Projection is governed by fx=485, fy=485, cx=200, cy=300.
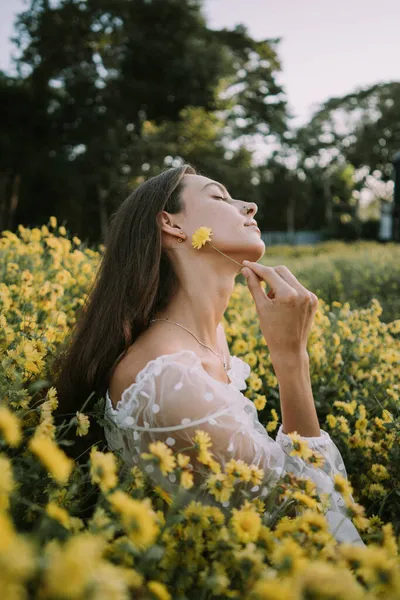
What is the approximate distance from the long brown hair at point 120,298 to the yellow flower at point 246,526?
3.13 feet

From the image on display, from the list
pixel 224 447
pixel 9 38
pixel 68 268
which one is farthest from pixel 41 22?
pixel 224 447

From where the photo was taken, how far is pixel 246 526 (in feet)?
3.41

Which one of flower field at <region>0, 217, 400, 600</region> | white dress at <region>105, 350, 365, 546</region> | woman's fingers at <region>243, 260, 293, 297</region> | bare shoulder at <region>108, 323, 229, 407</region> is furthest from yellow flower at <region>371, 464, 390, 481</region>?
bare shoulder at <region>108, 323, 229, 407</region>

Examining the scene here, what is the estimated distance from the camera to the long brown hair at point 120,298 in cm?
189

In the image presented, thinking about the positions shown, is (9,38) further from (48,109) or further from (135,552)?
(135,552)

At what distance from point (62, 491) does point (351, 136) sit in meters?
38.9

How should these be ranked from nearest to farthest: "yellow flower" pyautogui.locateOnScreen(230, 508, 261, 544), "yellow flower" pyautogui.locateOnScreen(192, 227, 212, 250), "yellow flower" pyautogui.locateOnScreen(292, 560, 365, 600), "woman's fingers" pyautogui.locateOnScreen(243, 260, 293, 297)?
"yellow flower" pyautogui.locateOnScreen(292, 560, 365, 600), "yellow flower" pyautogui.locateOnScreen(230, 508, 261, 544), "woman's fingers" pyautogui.locateOnScreen(243, 260, 293, 297), "yellow flower" pyautogui.locateOnScreen(192, 227, 212, 250)

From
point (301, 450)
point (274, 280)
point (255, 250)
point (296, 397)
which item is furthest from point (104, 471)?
point (255, 250)

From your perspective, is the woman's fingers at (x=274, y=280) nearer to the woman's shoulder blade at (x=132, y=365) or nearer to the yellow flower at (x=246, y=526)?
the woman's shoulder blade at (x=132, y=365)

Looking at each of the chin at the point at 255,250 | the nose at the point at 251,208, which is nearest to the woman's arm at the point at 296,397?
the chin at the point at 255,250

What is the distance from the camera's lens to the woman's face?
2.08 m

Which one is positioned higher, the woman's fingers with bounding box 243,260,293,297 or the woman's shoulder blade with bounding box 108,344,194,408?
the woman's fingers with bounding box 243,260,293,297

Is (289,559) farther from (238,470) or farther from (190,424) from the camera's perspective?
(190,424)

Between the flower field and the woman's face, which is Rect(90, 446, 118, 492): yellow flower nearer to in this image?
the flower field
